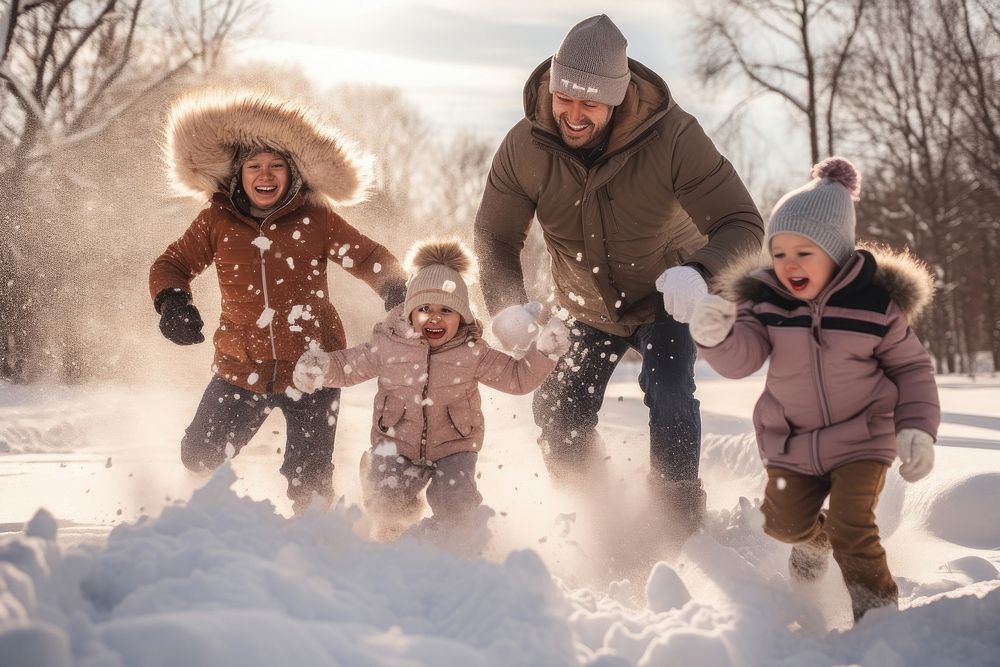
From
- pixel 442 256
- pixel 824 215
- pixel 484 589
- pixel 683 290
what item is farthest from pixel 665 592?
pixel 442 256

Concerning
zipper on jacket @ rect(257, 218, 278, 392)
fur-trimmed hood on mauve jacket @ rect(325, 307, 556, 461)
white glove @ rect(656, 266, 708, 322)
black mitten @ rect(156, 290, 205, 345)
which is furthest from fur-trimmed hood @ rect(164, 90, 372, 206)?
white glove @ rect(656, 266, 708, 322)

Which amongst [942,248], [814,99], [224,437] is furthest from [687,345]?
[942,248]

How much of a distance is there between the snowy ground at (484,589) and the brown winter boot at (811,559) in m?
0.06

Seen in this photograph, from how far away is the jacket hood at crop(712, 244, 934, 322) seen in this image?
2824mm

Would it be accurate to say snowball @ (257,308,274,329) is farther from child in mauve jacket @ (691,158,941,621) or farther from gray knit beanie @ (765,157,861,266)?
gray knit beanie @ (765,157,861,266)

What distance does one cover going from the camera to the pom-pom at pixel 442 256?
3.87m

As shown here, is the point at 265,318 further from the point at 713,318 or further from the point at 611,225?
the point at 713,318

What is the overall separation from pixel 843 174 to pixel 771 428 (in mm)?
927

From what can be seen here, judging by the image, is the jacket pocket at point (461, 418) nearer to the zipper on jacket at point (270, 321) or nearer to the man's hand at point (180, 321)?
the zipper on jacket at point (270, 321)

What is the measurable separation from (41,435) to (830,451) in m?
8.11

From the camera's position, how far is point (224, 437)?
3.94 m

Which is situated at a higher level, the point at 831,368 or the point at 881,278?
the point at 881,278

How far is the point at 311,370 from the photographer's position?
3619 millimetres

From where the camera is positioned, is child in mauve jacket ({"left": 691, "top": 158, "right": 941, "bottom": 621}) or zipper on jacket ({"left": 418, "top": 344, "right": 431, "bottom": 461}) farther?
zipper on jacket ({"left": 418, "top": 344, "right": 431, "bottom": 461})
